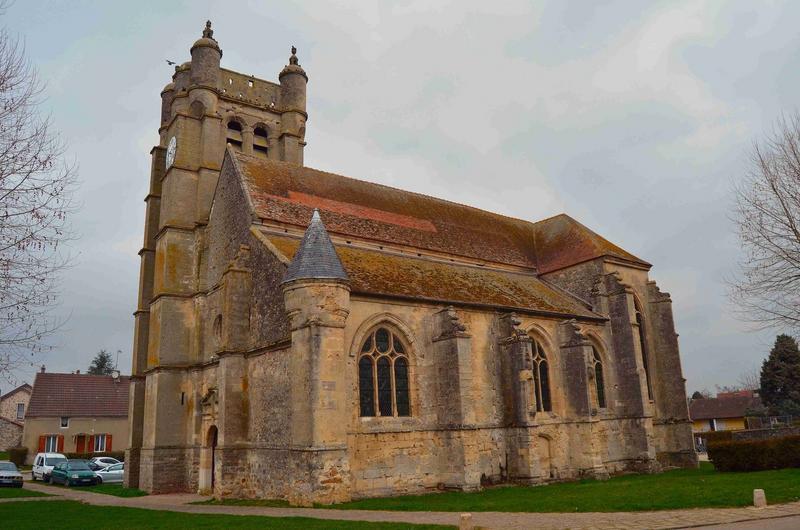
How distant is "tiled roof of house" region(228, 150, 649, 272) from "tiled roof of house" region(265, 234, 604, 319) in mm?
998

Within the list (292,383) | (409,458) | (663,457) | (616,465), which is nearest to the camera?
(292,383)

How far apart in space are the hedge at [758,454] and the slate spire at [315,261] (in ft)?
46.0

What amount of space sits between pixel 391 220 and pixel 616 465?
13167 mm

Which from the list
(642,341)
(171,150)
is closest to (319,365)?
(171,150)

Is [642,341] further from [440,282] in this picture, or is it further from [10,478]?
[10,478]

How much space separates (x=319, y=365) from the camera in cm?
1582

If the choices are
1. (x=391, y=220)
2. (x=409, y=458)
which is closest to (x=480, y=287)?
(x=391, y=220)

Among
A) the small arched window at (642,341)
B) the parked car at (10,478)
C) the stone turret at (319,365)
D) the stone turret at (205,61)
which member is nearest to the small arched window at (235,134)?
the stone turret at (205,61)

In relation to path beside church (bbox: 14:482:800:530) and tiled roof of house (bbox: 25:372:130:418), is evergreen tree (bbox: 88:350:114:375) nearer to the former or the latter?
tiled roof of house (bbox: 25:372:130:418)

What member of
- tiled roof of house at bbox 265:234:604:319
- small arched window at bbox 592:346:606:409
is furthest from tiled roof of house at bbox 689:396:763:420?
tiled roof of house at bbox 265:234:604:319

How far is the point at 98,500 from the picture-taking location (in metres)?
20.1

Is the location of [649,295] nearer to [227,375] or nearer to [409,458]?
[409,458]

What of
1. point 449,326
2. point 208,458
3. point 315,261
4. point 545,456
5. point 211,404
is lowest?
point 545,456

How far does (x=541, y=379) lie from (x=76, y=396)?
128 ft
